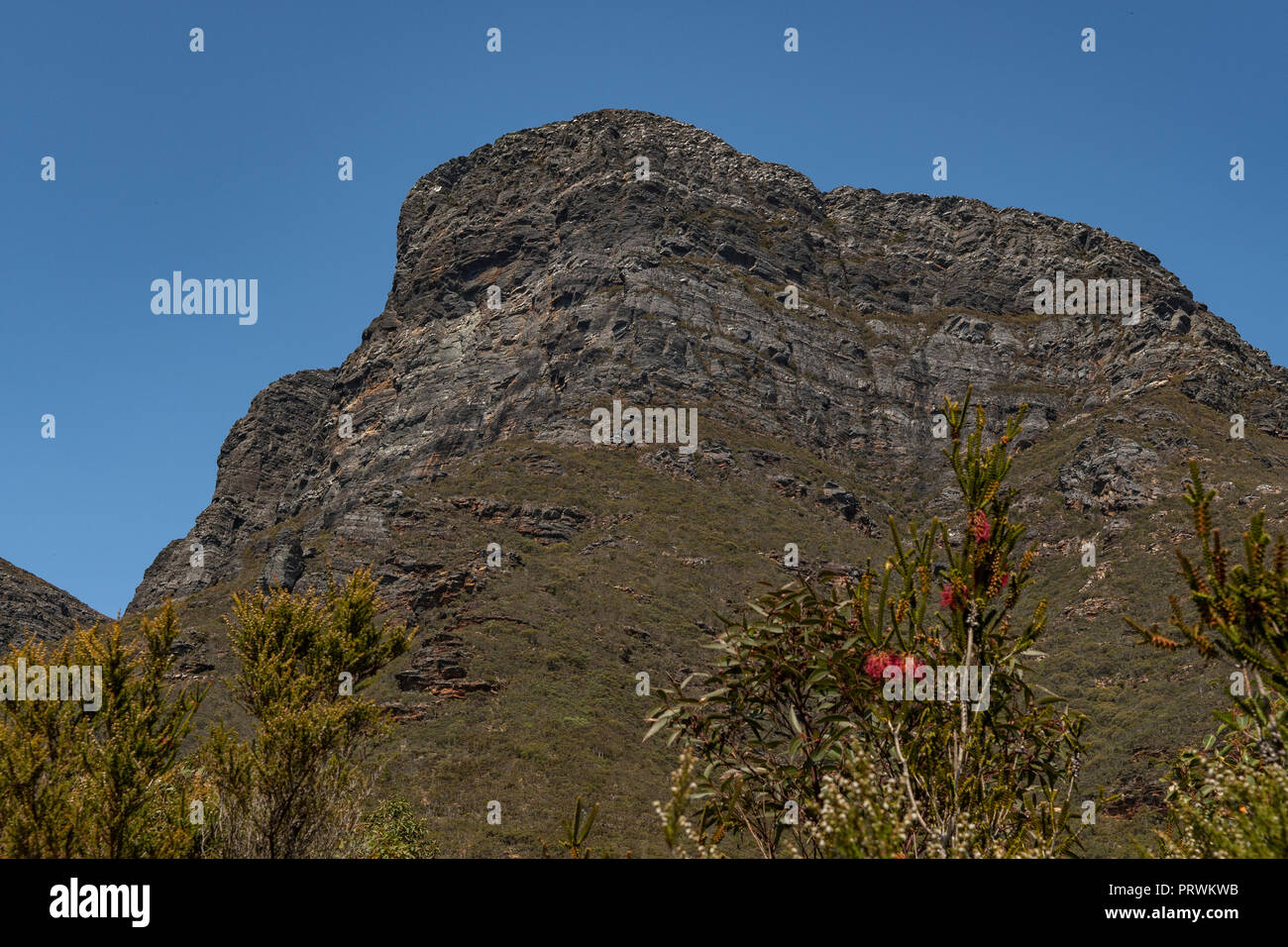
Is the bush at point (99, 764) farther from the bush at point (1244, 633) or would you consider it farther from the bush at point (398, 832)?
the bush at point (1244, 633)

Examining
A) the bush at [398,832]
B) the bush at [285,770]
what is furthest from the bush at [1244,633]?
the bush at [398,832]

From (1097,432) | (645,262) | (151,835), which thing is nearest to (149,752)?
(151,835)

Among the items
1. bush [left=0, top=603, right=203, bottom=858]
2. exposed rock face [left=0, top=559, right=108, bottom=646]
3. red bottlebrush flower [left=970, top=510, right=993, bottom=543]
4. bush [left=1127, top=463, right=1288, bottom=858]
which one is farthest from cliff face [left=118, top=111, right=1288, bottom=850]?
red bottlebrush flower [left=970, top=510, right=993, bottom=543]

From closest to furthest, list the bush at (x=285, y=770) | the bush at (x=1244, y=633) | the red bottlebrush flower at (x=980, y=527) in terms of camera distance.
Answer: the bush at (x=1244, y=633) < the red bottlebrush flower at (x=980, y=527) < the bush at (x=285, y=770)

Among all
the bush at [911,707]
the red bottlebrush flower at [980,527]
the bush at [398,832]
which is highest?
the red bottlebrush flower at [980,527]

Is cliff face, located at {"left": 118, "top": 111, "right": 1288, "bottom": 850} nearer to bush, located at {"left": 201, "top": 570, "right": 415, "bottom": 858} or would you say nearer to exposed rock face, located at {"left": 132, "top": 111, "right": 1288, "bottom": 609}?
exposed rock face, located at {"left": 132, "top": 111, "right": 1288, "bottom": 609}

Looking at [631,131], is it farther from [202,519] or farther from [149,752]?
[149,752]
